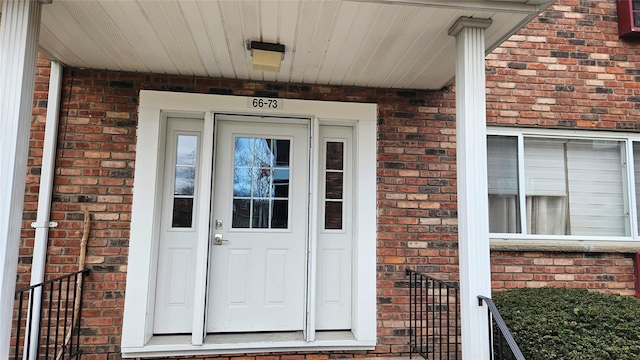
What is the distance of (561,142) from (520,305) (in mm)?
1941

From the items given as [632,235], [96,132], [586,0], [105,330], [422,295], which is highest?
[586,0]

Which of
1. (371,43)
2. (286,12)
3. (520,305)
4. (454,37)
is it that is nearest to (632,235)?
(520,305)

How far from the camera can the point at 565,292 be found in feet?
10.4

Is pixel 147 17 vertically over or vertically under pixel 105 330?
over

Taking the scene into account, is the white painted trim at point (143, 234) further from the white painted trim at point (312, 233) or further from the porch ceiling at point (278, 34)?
the white painted trim at point (312, 233)

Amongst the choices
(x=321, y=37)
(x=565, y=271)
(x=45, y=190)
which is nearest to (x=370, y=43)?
(x=321, y=37)

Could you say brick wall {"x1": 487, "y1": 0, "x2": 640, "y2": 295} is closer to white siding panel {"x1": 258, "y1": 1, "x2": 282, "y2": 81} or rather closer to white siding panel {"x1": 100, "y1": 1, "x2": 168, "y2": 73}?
white siding panel {"x1": 258, "y1": 1, "x2": 282, "y2": 81}

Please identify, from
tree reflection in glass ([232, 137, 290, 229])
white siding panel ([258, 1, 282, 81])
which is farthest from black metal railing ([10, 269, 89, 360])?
white siding panel ([258, 1, 282, 81])

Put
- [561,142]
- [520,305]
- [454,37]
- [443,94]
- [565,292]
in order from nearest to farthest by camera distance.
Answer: [454,37]
[520,305]
[565,292]
[443,94]
[561,142]

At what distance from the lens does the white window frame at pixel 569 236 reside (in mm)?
3678

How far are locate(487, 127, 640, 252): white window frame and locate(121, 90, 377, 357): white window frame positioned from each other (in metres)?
1.28

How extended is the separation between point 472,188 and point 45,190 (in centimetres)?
323

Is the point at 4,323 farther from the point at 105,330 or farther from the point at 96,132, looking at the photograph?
the point at 96,132

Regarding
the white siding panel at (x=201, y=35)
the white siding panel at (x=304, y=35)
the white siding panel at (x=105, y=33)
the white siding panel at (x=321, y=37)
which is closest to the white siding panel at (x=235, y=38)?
the white siding panel at (x=201, y=35)
